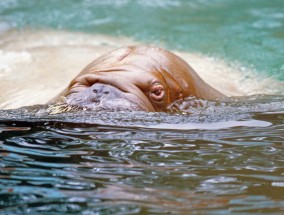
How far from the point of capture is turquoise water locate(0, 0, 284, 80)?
8422mm

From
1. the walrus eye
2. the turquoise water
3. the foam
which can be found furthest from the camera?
the turquoise water

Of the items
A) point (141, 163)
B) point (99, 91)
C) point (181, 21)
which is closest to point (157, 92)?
point (99, 91)

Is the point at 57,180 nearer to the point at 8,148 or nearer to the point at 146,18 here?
the point at 8,148

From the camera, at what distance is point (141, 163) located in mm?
3318

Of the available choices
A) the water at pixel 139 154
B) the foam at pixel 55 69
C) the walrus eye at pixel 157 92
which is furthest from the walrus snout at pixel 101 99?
the foam at pixel 55 69

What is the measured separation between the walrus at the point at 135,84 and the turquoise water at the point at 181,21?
258 cm

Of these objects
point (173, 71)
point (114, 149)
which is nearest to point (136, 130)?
point (114, 149)

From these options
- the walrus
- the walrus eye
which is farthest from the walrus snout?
the walrus eye

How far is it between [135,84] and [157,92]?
189mm

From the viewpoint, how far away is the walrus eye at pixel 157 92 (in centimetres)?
477

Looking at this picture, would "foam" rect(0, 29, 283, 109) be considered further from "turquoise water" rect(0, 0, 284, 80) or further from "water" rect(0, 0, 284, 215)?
"turquoise water" rect(0, 0, 284, 80)

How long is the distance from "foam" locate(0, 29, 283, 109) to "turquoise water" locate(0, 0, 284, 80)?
1.69ft

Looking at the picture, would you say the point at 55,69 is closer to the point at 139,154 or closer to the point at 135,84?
the point at 135,84

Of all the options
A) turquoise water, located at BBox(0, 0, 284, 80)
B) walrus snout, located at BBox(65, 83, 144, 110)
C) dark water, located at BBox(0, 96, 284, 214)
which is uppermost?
turquoise water, located at BBox(0, 0, 284, 80)
